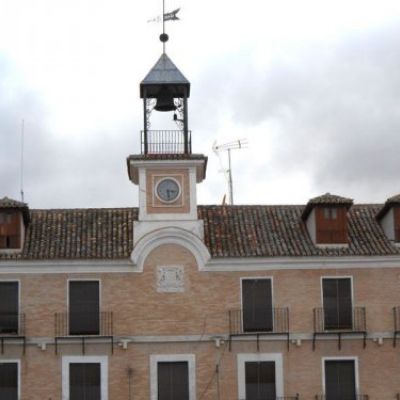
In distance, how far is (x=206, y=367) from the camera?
51.1 metres

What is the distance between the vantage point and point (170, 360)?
50969 mm

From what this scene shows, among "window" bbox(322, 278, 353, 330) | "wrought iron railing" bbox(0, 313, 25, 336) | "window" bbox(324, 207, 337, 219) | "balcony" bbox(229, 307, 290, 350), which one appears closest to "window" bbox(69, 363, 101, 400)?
"wrought iron railing" bbox(0, 313, 25, 336)

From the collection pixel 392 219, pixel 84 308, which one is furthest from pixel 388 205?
pixel 84 308

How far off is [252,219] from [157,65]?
745 cm

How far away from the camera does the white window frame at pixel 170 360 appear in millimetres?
50656

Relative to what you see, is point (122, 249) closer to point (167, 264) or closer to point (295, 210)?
point (167, 264)

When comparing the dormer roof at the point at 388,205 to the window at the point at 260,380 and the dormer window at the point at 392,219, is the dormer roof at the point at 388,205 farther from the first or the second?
the window at the point at 260,380

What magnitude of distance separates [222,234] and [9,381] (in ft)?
33.7

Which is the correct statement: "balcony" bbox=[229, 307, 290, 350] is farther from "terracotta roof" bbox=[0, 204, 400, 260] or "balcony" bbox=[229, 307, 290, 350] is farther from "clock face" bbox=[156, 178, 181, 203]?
"clock face" bbox=[156, 178, 181, 203]

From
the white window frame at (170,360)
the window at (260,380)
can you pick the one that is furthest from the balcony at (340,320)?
the white window frame at (170,360)

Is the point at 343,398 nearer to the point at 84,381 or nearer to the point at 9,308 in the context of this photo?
the point at 84,381

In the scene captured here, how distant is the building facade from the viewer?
166 ft

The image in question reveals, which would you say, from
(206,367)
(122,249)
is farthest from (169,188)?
(206,367)

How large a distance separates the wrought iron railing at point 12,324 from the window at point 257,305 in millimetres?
8571
